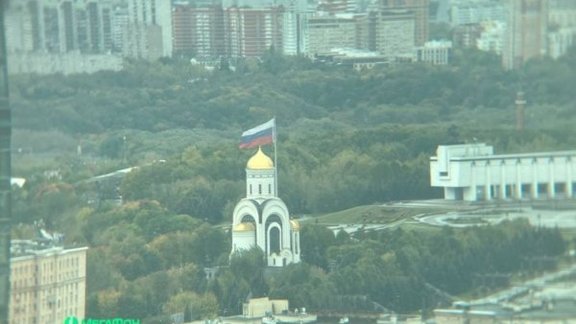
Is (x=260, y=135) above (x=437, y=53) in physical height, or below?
below

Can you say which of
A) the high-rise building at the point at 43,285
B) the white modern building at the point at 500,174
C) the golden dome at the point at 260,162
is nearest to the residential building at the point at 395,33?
the golden dome at the point at 260,162

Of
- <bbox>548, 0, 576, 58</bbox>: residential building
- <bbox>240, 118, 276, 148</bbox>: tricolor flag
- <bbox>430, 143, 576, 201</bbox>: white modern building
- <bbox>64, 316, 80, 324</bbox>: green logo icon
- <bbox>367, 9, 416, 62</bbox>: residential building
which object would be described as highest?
<bbox>367, 9, 416, 62</bbox>: residential building

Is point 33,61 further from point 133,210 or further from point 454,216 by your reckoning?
point 454,216

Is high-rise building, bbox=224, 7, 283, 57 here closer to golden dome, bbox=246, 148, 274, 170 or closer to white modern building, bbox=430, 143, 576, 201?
golden dome, bbox=246, 148, 274, 170

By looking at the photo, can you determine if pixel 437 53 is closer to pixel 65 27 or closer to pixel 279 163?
pixel 279 163

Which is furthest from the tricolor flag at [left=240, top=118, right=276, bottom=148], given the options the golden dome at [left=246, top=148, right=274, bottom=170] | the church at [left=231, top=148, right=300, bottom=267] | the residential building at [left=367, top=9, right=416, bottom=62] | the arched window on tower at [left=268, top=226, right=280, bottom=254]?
the arched window on tower at [left=268, top=226, right=280, bottom=254]

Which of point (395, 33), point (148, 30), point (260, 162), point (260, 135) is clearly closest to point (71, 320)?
point (260, 162)
